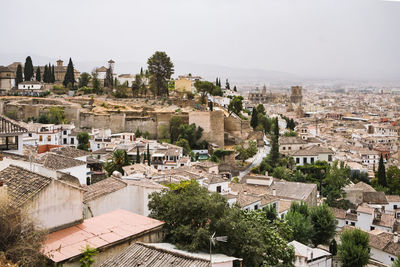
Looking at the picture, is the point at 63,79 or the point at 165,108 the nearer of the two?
the point at 165,108

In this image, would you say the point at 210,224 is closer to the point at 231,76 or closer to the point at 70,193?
the point at 70,193

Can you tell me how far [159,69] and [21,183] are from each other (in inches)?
522

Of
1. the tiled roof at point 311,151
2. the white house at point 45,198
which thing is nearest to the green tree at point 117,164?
the white house at point 45,198

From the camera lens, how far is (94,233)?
280 cm

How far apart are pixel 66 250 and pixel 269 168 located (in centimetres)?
1020

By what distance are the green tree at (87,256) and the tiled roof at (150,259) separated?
0.09m

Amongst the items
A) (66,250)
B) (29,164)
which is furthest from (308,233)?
(66,250)

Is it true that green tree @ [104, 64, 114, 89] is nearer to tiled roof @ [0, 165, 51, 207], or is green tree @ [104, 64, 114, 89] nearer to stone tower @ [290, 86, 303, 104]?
tiled roof @ [0, 165, 51, 207]

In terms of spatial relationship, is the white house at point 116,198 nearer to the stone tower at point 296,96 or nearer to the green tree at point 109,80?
the green tree at point 109,80

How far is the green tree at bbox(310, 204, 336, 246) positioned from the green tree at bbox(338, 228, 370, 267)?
2.16 ft

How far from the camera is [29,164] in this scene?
3900 mm

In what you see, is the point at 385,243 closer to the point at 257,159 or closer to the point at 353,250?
the point at 353,250

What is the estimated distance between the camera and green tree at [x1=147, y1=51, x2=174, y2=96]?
51.4 ft

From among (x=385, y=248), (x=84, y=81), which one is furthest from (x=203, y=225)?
(x=84, y=81)
